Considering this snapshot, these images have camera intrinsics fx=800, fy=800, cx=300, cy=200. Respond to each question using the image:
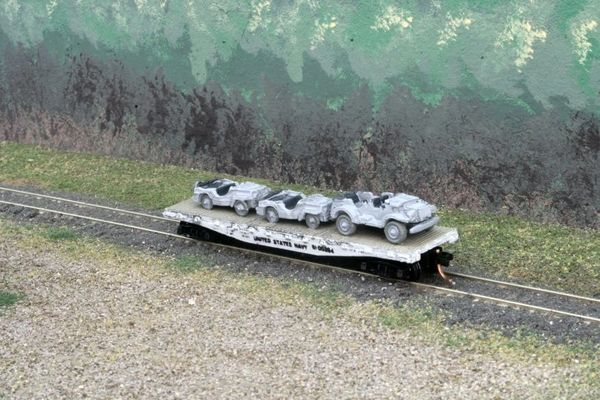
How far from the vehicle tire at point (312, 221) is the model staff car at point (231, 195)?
139 cm

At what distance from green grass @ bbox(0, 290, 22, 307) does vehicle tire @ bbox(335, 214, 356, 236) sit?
6.31 m

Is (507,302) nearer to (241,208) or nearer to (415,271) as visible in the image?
(415,271)

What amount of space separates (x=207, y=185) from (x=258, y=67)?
19.5 feet

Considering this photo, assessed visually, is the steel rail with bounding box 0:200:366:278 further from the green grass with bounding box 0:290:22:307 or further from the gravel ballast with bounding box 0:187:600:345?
the green grass with bounding box 0:290:22:307

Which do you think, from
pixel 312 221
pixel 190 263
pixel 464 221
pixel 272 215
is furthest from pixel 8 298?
pixel 464 221

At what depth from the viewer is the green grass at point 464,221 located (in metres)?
16.5

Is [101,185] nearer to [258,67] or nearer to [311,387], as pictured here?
[258,67]

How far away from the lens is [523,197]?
19.9 m

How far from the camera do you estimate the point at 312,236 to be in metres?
15.9

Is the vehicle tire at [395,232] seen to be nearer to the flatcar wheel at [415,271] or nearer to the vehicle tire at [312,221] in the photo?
the flatcar wheel at [415,271]

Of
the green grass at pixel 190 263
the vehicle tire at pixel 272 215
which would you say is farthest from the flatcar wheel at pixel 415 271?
the green grass at pixel 190 263

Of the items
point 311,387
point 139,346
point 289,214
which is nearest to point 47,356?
point 139,346

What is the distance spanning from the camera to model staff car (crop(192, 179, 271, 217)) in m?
17.2

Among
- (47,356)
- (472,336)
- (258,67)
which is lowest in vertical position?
(47,356)
